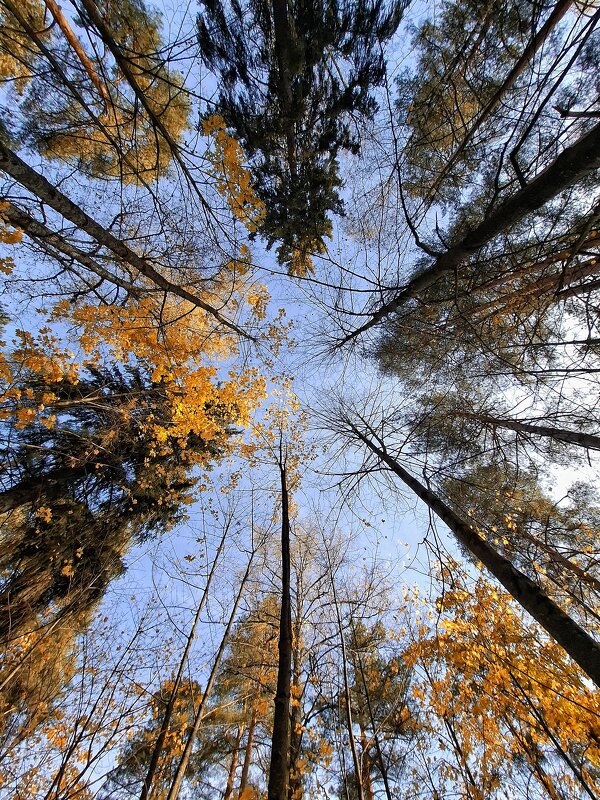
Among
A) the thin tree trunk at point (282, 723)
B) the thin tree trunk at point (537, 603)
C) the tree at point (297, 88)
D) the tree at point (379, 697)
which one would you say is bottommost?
the tree at point (379, 697)

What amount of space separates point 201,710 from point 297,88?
8.87 m

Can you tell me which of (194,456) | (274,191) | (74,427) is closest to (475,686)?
(194,456)

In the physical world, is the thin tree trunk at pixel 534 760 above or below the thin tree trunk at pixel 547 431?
below

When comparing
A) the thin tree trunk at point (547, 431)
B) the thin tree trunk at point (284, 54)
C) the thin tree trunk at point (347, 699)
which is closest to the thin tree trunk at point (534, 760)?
the thin tree trunk at point (347, 699)

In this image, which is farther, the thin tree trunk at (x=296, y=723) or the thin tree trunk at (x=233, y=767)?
the thin tree trunk at (x=233, y=767)

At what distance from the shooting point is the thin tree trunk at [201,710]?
3.24 m

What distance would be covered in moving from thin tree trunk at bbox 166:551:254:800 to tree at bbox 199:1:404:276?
6.82 meters

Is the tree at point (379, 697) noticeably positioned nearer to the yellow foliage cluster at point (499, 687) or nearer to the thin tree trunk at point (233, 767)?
the yellow foliage cluster at point (499, 687)

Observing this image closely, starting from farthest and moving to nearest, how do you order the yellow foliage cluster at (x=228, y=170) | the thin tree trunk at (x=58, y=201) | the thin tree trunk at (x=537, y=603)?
the yellow foliage cluster at (x=228, y=170) → the thin tree trunk at (x=58, y=201) → the thin tree trunk at (x=537, y=603)

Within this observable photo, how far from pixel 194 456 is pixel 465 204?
8.93 metres

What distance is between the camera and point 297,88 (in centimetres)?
460

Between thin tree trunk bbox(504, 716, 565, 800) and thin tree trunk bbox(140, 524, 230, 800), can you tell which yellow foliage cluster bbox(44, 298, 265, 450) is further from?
thin tree trunk bbox(504, 716, 565, 800)

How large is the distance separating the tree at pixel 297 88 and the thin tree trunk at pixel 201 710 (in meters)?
6.82

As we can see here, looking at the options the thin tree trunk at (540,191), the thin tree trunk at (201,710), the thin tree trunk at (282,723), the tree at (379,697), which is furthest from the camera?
the tree at (379,697)
